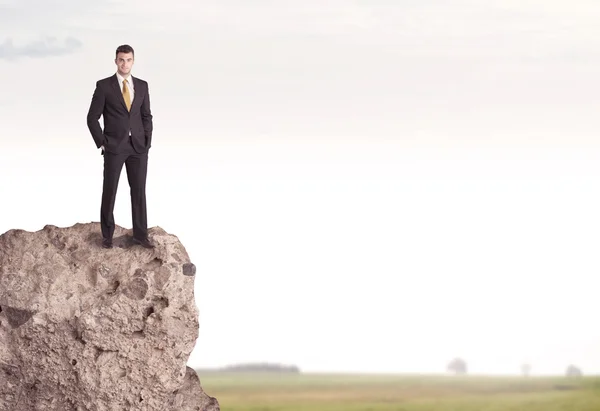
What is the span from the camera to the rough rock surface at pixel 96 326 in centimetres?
1382

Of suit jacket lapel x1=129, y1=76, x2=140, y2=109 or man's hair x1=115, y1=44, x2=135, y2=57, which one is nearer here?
A: man's hair x1=115, y1=44, x2=135, y2=57

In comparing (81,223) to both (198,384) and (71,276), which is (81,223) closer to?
(71,276)

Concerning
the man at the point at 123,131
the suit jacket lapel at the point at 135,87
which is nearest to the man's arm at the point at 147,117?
the man at the point at 123,131

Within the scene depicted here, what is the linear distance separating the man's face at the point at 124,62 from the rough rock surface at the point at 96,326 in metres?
1.92

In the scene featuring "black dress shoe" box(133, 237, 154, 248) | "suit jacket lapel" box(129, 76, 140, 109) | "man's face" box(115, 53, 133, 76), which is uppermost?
"man's face" box(115, 53, 133, 76)

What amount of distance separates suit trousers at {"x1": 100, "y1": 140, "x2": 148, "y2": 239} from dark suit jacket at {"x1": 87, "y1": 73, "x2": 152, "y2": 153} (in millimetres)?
113

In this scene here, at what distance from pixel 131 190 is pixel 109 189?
31 centimetres

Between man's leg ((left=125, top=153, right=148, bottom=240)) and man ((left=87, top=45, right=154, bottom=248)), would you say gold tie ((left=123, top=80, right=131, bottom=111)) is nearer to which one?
man ((left=87, top=45, right=154, bottom=248))

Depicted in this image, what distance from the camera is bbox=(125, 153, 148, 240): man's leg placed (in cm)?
1420

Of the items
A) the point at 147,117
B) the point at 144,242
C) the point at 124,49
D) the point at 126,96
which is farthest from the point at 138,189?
the point at 124,49

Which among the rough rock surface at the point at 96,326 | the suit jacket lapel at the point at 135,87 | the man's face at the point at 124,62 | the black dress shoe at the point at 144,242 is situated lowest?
the rough rock surface at the point at 96,326

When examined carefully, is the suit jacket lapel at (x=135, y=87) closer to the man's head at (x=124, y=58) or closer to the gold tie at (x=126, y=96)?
the gold tie at (x=126, y=96)

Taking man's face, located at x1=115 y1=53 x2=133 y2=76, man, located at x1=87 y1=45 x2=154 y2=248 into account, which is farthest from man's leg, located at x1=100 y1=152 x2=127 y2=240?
man's face, located at x1=115 y1=53 x2=133 y2=76

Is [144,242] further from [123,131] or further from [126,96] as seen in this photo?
[126,96]
